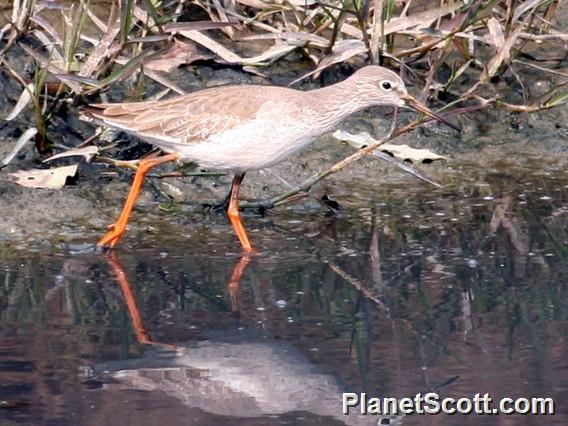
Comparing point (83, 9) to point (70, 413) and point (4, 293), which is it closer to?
point (4, 293)

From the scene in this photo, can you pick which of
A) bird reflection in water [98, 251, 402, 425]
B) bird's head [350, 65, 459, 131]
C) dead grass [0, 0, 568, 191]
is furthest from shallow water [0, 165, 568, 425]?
dead grass [0, 0, 568, 191]

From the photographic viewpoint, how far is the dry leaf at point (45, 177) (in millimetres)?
6969

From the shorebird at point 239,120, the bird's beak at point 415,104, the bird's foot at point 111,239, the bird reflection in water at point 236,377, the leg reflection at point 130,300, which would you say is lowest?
the bird reflection in water at point 236,377

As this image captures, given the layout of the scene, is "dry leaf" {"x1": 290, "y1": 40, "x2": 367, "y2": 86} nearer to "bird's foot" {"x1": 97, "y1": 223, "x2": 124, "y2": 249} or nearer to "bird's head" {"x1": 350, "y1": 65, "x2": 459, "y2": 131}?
"bird's head" {"x1": 350, "y1": 65, "x2": 459, "y2": 131}

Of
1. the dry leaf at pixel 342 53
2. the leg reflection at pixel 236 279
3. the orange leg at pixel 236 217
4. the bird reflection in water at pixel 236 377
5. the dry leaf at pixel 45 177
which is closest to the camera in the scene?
the bird reflection in water at pixel 236 377

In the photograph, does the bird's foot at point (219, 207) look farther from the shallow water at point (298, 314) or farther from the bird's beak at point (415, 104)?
the bird's beak at point (415, 104)

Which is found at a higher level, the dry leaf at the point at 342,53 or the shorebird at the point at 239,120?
the dry leaf at the point at 342,53

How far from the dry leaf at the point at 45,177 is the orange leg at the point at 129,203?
40 centimetres

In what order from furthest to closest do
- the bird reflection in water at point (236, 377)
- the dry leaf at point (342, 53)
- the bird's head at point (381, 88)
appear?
the dry leaf at point (342, 53)
the bird's head at point (381, 88)
the bird reflection in water at point (236, 377)

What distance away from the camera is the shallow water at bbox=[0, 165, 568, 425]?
15.4 ft

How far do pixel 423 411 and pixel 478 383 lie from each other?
0.32 meters

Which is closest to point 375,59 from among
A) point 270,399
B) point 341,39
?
point 341,39

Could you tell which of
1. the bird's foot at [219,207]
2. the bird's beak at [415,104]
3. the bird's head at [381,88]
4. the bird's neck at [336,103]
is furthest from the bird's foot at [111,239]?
the bird's beak at [415,104]

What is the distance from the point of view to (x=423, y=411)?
4551 mm
